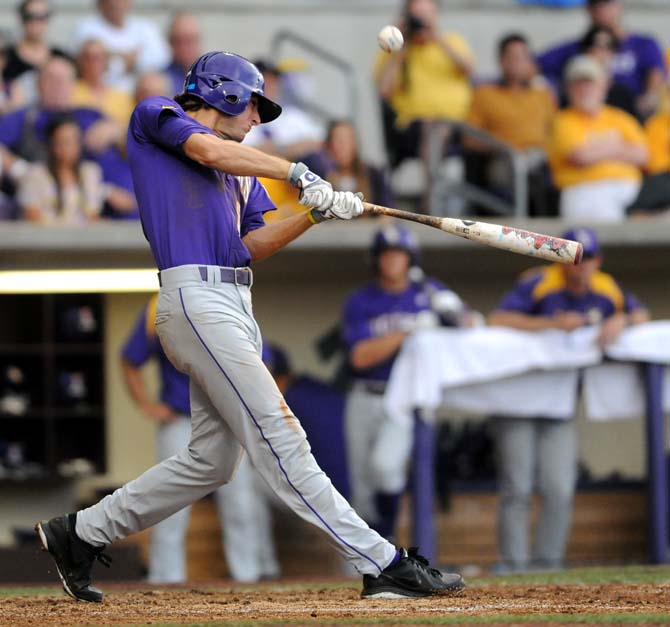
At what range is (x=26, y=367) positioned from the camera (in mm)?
10516

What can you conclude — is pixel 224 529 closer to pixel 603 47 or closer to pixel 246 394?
pixel 246 394

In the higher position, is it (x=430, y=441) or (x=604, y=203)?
(x=604, y=203)

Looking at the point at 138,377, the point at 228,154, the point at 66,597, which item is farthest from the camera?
the point at 138,377

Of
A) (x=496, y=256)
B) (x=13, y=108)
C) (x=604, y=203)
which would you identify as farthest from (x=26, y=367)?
(x=604, y=203)

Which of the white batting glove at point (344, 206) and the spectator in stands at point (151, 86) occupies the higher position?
the spectator in stands at point (151, 86)

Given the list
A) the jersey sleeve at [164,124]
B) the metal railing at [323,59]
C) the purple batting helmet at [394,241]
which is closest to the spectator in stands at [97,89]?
the metal railing at [323,59]

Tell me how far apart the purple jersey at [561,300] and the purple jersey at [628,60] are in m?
3.01

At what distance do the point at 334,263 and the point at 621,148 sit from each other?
216 cm

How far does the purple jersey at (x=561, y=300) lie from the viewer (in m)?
8.31

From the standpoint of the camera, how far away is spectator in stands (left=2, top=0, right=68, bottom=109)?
10312 millimetres

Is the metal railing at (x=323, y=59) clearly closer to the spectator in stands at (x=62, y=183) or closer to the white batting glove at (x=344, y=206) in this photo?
the spectator in stands at (x=62, y=183)

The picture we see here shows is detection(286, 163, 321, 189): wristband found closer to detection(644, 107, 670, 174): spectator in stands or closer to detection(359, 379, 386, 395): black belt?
detection(359, 379, 386, 395): black belt

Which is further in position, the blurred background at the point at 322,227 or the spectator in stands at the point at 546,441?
the blurred background at the point at 322,227

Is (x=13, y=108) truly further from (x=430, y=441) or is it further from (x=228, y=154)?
(x=228, y=154)
